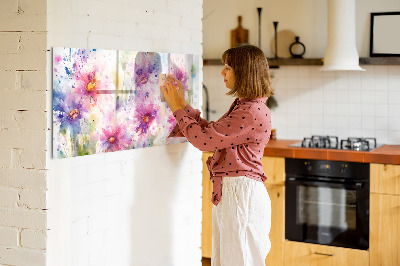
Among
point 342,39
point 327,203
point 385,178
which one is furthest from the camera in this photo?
point 342,39

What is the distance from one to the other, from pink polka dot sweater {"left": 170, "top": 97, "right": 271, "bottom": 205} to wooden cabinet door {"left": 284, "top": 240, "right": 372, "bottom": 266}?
5.48ft

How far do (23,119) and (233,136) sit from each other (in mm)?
934

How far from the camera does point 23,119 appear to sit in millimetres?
2455

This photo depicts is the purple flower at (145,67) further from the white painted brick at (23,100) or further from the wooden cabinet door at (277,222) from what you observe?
the wooden cabinet door at (277,222)

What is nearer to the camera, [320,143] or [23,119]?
[23,119]

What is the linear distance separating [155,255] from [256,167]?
2.22 ft

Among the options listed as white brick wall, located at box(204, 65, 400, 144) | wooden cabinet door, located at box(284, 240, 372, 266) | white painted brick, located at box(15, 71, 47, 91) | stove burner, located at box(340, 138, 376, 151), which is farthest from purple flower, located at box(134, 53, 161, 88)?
white brick wall, located at box(204, 65, 400, 144)

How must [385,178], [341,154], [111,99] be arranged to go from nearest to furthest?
[111,99] < [385,178] < [341,154]

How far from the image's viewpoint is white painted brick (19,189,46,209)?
244cm

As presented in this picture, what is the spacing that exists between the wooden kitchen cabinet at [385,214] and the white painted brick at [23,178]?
2.56 metres

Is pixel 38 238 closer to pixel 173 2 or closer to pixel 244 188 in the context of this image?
pixel 244 188

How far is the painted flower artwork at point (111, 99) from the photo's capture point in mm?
2473

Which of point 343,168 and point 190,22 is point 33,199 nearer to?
point 190,22

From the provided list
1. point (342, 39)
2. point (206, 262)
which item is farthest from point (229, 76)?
point (206, 262)
